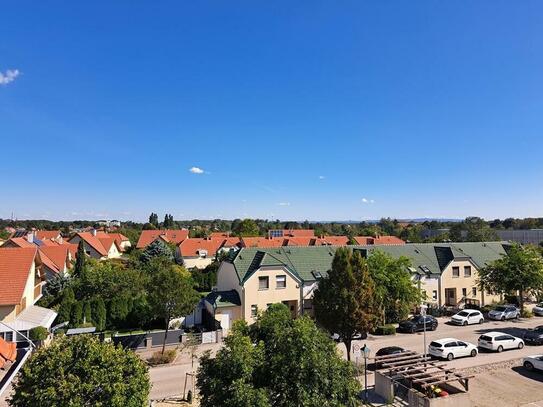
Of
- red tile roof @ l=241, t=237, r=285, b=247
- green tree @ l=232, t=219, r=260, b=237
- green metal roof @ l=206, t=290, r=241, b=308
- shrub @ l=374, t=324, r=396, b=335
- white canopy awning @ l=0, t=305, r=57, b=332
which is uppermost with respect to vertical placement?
green tree @ l=232, t=219, r=260, b=237

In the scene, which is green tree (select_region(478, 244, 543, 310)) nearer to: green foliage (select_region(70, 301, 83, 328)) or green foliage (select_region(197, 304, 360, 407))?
green foliage (select_region(197, 304, 360, 407))

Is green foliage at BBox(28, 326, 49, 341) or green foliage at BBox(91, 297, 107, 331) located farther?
green foliage at BBox(91, 297, 107, 331)

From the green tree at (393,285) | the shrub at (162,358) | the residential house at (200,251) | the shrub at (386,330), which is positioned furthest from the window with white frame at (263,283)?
the residential house at (200,251)

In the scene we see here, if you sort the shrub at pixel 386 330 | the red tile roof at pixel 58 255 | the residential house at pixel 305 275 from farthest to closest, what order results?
the red tile roof at pixel 58 255
the residential house at pixel 305 275
the shrub at pixel 386 330

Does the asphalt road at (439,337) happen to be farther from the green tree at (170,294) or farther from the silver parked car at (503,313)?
the green tree at (170,294)

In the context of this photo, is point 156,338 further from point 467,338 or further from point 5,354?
point 467,338

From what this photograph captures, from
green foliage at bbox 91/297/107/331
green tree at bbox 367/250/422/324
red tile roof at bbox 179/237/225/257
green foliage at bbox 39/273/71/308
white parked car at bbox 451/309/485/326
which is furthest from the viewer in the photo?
red tile roof at bbox 179/237/225/257

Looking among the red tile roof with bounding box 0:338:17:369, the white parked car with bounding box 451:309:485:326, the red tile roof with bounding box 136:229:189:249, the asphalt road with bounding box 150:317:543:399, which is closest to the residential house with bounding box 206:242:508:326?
the white parked car with bounding box 451:309:485:326
